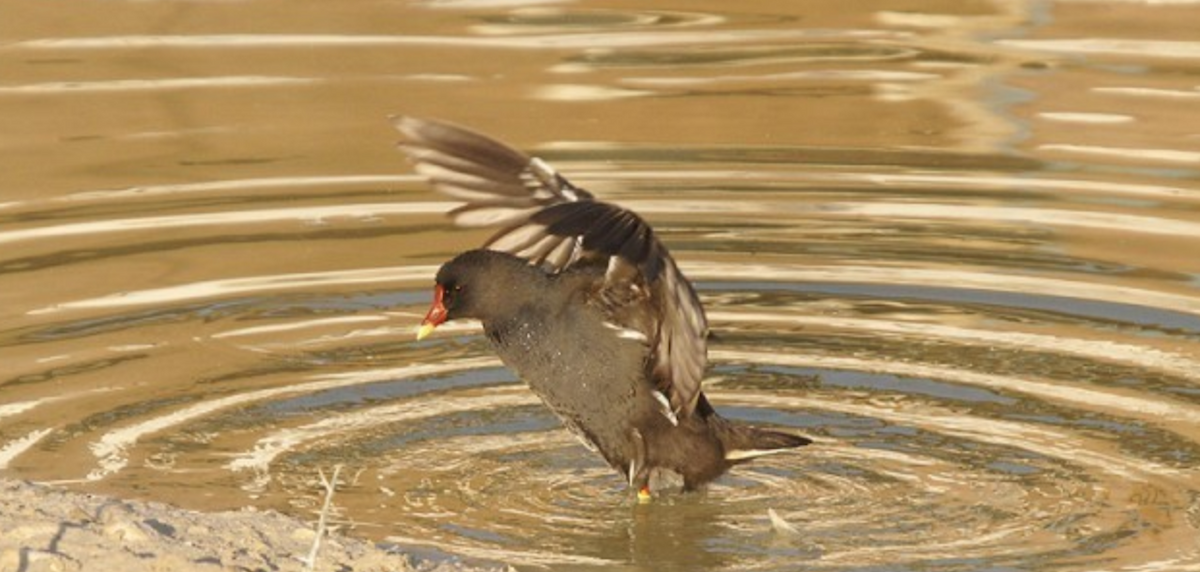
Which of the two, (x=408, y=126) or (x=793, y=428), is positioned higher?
(x=408, y=126)

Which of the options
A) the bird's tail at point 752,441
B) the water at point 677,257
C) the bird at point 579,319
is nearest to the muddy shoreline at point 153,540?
the water at point 677,257

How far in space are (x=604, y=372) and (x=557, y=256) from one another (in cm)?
48

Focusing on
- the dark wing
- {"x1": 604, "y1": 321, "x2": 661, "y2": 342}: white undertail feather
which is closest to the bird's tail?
the dark wing

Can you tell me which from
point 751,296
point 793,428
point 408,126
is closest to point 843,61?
point 751,296

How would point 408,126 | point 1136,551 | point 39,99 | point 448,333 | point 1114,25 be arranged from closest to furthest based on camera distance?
point 1136,551
point 408,126
point 448,333
point 39,99
point 1114,25

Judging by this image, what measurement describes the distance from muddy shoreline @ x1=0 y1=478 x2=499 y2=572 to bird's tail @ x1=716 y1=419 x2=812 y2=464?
1785mm

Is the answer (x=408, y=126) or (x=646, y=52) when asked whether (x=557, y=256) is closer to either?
(x=408, y=126)

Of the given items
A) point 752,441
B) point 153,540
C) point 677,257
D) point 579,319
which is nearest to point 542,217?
point 579,319

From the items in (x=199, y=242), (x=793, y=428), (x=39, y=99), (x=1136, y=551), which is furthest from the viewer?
(x=39, y=99)

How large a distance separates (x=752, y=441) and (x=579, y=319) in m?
0.82

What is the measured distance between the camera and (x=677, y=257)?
A: 539 inches

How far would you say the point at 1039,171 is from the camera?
15289 mm

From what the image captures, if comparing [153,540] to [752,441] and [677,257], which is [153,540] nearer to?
[752,441]

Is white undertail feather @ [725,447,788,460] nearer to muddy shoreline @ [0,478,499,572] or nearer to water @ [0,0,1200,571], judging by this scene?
water @ [0,0,1200,571]
